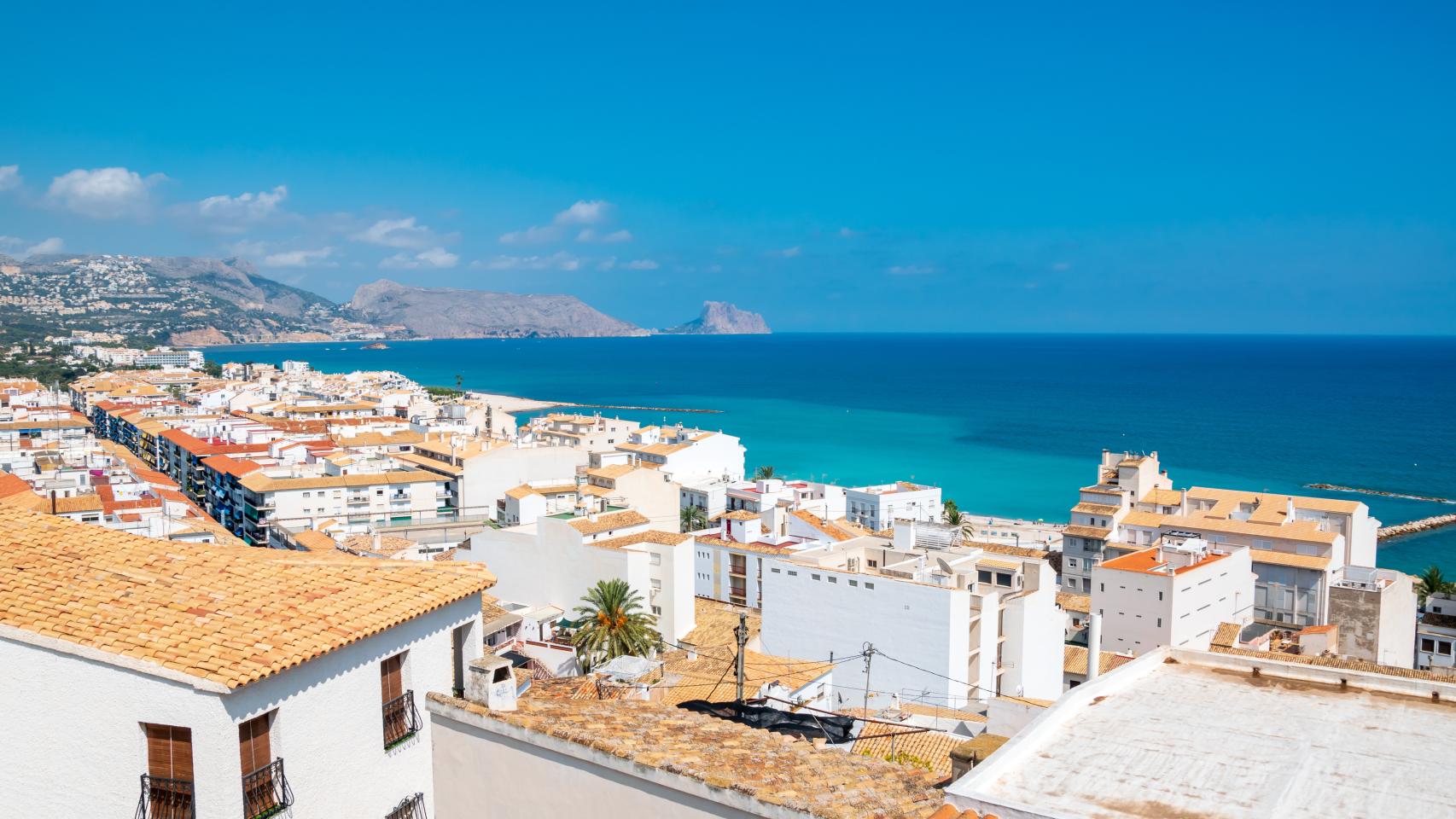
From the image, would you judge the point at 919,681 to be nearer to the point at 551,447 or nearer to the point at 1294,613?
the point at 1294,613

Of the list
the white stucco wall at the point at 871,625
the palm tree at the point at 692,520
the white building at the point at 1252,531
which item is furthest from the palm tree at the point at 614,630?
the palm tree at the point at 692,520

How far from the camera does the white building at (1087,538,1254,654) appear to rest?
31.8m

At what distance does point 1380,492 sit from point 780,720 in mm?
79400

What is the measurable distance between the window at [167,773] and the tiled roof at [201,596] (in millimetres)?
487

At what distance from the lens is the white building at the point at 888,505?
55031 mm

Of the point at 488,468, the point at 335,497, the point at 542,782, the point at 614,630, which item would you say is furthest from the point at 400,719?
the point at 488,468

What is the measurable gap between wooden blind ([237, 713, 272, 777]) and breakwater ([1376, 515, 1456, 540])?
66781mm

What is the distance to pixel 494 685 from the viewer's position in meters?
6.48

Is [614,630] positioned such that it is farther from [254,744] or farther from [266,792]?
[254,744]

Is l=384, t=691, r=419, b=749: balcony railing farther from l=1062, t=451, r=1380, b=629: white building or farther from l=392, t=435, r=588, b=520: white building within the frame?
l=392, t=435, r=588, b=520: white building

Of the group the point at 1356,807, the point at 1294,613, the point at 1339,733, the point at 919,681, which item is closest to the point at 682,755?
the point at 1356,807

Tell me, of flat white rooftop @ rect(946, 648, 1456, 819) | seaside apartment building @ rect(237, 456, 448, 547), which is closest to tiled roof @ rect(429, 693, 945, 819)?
flat white rooftop @ rect(946, 648, 1456, 819)

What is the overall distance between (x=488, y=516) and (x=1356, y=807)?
49662 mm

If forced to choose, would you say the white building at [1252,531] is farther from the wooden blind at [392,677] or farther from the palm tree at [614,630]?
the wooden blind at [392,677]
